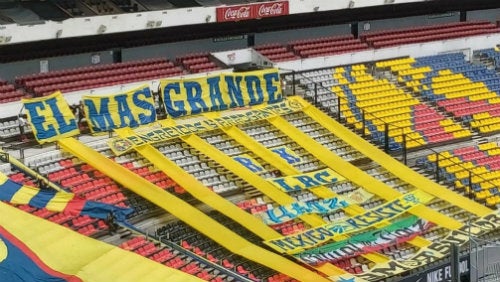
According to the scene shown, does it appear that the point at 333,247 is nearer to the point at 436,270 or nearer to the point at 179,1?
the point at 436,270

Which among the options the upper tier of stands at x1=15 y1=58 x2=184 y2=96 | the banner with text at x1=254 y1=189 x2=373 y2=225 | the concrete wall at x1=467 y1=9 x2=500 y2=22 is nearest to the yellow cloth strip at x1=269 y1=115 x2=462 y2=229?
the banner with text at x1=254 y1=189 x2=373 y2=225

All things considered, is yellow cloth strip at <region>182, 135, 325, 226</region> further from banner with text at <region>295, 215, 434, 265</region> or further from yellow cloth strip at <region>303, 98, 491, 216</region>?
yellow cloth strip at <region>303, 98, 491, 216</region>

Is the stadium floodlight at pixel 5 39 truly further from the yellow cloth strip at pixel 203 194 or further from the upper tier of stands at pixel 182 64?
the yellow cloth strip at pixel 203 194

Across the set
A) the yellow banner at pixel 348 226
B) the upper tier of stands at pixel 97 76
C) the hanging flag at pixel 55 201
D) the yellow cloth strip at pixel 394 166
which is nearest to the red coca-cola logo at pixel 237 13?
the upper tier of stands at pixel 97 76

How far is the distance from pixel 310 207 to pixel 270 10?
11.2 metres

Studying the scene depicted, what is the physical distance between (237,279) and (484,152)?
12183 mm

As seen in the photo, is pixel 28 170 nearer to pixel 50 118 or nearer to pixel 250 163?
pixel 50 118

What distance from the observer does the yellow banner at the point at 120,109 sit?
88.9ft

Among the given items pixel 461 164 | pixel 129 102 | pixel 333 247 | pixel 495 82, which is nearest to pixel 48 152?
pixel 129 102

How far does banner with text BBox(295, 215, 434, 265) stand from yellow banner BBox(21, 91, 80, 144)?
7658 mm

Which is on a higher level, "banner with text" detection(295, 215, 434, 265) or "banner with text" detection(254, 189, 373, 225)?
"banner with text" detection(254, 189, 373, 225)

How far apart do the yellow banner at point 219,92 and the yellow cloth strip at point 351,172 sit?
60.7 inches

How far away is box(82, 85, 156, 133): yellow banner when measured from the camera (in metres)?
27.1

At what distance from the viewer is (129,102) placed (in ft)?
91.5
